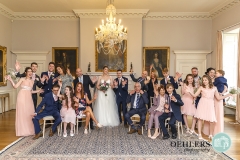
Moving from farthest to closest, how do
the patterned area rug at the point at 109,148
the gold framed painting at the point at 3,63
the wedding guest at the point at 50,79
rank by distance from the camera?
the gold framed painting at the point at 3,63 < the wedding guest at the point at 50,79 < the patterned area rug at the point at 109,148

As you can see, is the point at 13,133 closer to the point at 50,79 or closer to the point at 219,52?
the point at 50,79

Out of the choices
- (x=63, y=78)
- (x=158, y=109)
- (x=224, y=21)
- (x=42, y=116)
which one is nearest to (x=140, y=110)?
(x=158, y=109)

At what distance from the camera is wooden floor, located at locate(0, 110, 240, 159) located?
15.0 feet

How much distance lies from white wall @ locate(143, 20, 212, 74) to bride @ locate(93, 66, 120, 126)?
3868 millimetres

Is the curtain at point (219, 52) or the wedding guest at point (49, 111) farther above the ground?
the curtain at point (219, 52)

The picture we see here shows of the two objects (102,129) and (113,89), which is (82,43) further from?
(102,129)

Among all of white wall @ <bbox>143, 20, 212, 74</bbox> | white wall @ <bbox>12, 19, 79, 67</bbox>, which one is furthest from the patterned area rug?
white wall @ <bbox>12, 19, 79, 67</bbox>

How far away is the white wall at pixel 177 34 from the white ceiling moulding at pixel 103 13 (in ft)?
2.15

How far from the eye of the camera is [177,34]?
31.5 ft

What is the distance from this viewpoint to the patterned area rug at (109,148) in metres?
4.17

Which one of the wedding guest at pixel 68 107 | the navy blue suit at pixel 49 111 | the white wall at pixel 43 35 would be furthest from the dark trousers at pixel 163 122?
the white wall at pixel 43 35

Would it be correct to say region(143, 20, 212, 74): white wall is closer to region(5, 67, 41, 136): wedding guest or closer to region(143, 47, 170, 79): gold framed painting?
region(143, 47, 170, 79): gold framed painting

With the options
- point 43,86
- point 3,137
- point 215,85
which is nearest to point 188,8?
point 215,85

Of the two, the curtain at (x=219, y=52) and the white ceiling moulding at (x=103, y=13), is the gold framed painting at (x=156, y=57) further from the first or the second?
the curtain at (x=219, y=52)
